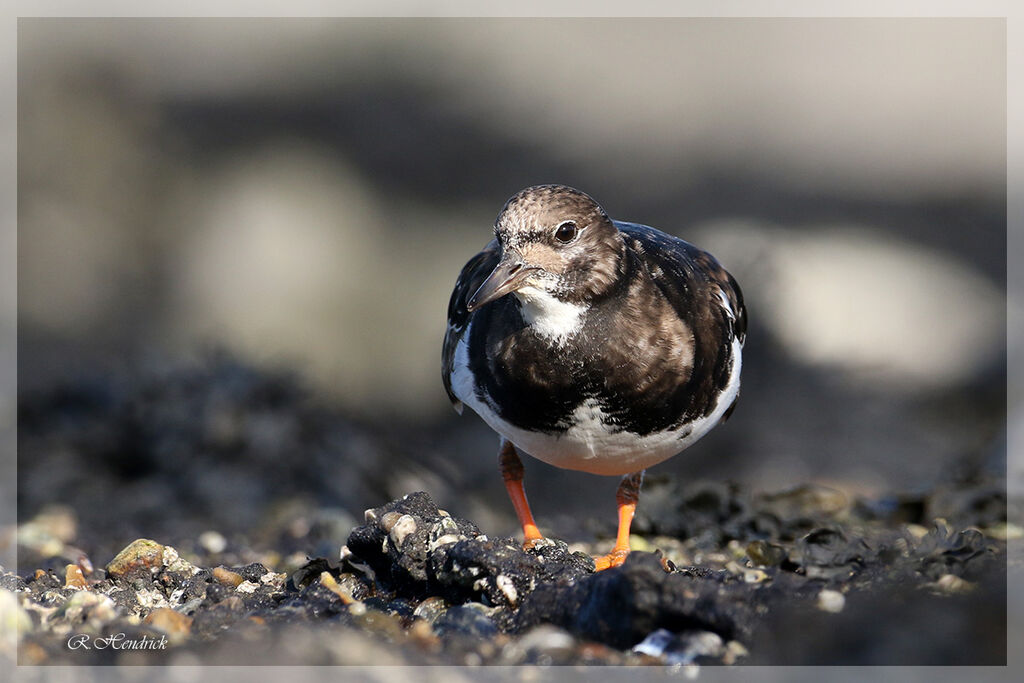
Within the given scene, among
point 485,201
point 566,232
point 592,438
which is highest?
point 485,201

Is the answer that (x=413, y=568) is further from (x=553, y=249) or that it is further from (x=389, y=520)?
(x=553, y=249)

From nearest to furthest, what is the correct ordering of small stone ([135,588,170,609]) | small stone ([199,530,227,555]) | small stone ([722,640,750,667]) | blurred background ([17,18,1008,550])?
A: small stone ([722,640,750,667]) < small stone ([135,588,170,609]) < small stone ([199,530,227,555]) < blurred background ([17,18,1008,550])

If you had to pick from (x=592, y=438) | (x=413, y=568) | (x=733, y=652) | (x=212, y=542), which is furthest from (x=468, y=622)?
(x=212, y=542)

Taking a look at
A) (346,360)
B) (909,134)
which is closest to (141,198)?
(346,360)

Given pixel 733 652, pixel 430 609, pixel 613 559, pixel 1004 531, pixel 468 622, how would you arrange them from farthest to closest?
pixel 1004 531 → pixel 613 559 → pixel 430 609 → pixel 468 622 → pixel 733 652

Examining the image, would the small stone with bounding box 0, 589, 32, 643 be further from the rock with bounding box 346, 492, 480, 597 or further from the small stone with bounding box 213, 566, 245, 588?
the rock with bounding box 346, 492, 480, 597

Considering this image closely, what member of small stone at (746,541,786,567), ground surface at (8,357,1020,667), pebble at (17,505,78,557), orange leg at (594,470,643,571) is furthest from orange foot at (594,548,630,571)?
pebble at (17,505,78,557)

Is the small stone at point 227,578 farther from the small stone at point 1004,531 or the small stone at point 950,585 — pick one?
the small stone at point 1004,531
